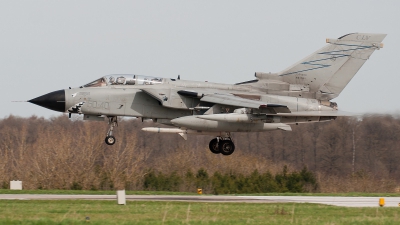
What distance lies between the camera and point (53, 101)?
25.6m

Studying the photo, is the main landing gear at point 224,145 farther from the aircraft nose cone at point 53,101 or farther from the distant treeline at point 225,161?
the distant treeline at point 225,161

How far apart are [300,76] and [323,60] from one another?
119 centimetres

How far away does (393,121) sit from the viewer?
45219mm

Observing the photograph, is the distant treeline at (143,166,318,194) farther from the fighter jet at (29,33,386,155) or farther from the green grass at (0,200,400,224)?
the green grass at (0,200,400,224)

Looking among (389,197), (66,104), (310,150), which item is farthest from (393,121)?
(66,104)

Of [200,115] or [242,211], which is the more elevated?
[200,115]

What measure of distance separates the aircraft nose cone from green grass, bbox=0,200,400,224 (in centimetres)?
451

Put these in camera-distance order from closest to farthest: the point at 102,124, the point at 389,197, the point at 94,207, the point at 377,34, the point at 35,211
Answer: the point at 35,211 → the point at 94,207 → the point at 377,34 → the point at 389,197 → the point at 102,124

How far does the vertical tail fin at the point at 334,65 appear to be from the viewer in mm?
27922

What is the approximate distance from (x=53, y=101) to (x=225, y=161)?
28231 millimetres

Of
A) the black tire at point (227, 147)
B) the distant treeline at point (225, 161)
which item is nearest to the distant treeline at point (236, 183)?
the distant treeline at point (225, 161)

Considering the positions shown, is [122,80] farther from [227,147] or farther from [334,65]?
[334,65]

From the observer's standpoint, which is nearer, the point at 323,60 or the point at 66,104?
the point at 66,104

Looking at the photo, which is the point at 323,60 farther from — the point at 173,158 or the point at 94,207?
the point at 173,158
